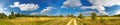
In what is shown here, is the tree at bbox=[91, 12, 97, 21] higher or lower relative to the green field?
higher

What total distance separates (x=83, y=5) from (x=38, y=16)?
54 centimetres

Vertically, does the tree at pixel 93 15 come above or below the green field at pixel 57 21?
above

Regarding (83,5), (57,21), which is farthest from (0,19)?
(83,5)

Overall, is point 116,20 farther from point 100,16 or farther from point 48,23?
point 48,23

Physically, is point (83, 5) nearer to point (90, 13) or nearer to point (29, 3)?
point (90, 13)

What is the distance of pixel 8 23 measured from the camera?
453cm

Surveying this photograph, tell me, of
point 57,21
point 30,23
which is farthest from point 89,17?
point 30,23

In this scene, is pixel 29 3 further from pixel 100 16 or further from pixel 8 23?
pixel 100 16

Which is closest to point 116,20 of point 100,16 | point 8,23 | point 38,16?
point 100,16

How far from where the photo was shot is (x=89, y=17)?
4.55 metres

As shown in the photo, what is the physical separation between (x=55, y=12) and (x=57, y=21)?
0.36 feet

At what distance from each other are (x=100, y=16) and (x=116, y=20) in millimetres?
191

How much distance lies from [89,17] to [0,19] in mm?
1039

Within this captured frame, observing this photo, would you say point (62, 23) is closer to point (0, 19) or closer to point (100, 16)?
point (100, 16)
